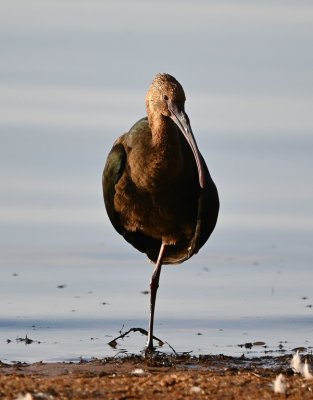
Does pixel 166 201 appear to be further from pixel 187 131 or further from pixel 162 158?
pixel 187 131

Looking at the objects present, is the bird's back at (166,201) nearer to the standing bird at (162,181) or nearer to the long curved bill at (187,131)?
the standing bird at (162,181)

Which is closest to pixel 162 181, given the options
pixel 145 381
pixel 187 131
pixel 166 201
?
pixel 166 201

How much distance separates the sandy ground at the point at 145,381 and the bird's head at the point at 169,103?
1.64 m

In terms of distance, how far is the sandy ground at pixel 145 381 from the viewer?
10.1 meters

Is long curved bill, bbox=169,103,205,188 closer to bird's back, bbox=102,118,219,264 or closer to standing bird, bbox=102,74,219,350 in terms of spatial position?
standing bird, bbox=102,74,219,350

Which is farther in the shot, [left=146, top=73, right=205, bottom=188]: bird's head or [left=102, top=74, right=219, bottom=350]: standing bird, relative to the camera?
[left=102, top=74, right=219, bottom=350]: standing bird

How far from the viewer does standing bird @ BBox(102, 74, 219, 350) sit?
1299 centimetres

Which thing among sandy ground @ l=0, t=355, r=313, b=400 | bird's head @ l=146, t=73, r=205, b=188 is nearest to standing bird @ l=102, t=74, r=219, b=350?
bird's head @ l=146, t=73, r=205, b=188

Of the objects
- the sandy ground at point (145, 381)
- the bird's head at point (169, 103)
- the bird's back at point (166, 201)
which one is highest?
the bird's head at point (169, 103)

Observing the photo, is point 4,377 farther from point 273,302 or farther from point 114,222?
point 273,302

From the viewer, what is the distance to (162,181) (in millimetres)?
13031

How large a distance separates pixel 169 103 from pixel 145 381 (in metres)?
3.00

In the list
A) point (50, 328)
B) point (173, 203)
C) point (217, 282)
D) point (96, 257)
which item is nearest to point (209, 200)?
A: point (173, 203)

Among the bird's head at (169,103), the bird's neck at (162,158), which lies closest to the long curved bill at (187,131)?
the bird's head at (169,103)
